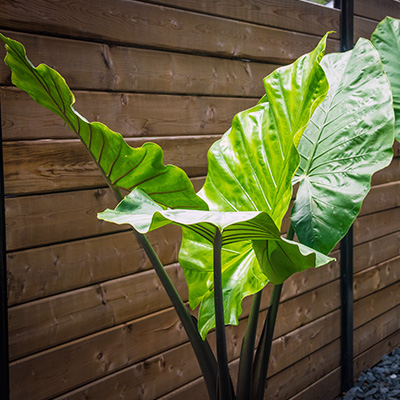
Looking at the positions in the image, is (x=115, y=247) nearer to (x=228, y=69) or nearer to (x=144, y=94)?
(x=144, y=94)

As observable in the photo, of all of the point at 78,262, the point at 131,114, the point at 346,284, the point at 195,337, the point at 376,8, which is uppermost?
the point at 376,8

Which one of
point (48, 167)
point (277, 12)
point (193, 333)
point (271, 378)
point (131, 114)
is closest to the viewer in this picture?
point (193, 333)

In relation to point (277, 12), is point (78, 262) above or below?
below

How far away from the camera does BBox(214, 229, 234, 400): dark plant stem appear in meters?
0.98

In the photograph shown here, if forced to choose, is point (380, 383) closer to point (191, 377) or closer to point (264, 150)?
point (191, 377)

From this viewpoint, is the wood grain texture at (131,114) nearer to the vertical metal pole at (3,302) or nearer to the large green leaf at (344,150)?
the vertical metal pole at (3,302)

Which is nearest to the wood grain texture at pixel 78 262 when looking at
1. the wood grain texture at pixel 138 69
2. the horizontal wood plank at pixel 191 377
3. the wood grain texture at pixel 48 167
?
the wood grain texture at pixel 48 167

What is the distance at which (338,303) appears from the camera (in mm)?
2285

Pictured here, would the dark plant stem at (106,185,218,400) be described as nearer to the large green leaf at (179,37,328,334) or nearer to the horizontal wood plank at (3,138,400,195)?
the large green leaf at (179,37,328,334)

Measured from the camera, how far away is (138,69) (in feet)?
4.83

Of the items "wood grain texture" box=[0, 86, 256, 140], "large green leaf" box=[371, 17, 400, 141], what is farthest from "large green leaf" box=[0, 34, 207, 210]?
"large green leaf" box=[371, 17, 400, 141]

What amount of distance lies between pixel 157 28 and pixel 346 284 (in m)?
1.49

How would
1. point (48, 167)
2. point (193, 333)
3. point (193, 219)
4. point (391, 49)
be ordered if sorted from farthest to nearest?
1. point (391, 49)
2. point (48, 167)
3. point (193, 333)
4. point (193, 219)

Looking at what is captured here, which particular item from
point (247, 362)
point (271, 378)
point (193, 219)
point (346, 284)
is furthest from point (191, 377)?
point (193, 219)
